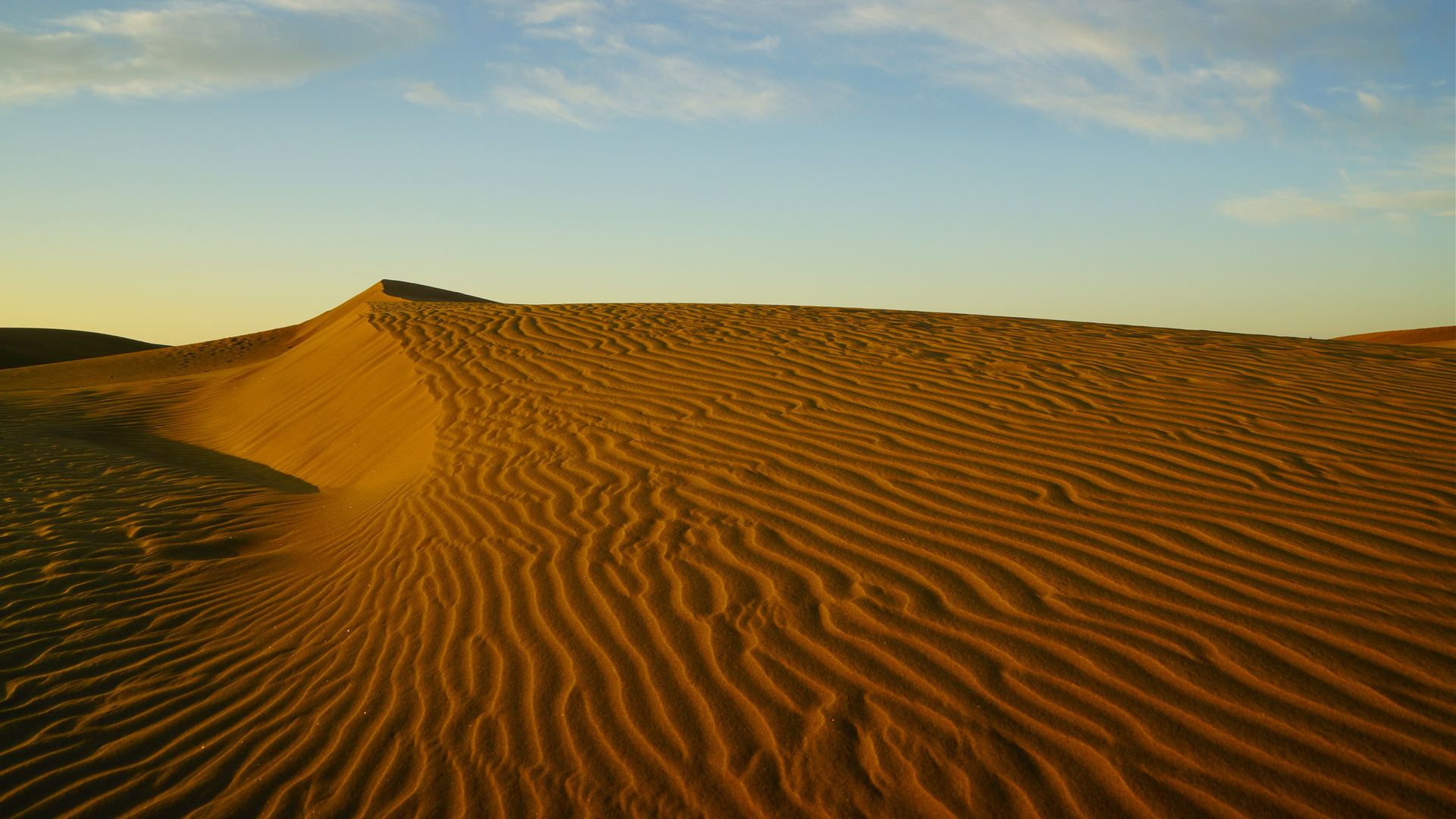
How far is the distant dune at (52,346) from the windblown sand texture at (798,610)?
78.0 feet

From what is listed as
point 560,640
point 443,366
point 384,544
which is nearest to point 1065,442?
point 560,640

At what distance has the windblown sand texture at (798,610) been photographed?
108 inches

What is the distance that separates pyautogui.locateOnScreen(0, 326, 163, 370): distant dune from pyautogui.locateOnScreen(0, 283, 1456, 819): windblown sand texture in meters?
23.8

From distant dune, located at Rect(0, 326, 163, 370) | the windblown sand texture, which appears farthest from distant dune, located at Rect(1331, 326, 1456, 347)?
distant dune, located at Rect(0, 326, 163, 370)

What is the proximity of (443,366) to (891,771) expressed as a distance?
7957 millimetres

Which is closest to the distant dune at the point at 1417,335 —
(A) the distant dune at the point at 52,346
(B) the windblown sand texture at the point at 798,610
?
(B) the windblown sand texture at the point at 798,610

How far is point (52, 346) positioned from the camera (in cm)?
2709

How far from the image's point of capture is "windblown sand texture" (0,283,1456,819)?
2734mm

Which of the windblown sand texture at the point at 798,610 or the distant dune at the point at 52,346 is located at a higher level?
the distant dune at the point at 52,346

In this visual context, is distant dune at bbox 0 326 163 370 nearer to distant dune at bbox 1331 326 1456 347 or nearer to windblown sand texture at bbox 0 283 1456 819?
windblown sand texture at bbox 0 283 1456 819

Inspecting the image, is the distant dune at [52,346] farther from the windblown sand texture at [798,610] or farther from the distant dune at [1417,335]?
the distant dune at [1417,335]

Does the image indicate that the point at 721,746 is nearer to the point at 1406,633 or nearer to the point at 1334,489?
the point at 1406,633

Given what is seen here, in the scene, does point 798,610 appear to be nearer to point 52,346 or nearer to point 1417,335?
point 1417,335

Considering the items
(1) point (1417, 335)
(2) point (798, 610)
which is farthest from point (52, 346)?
(1) point (1417, 335)
